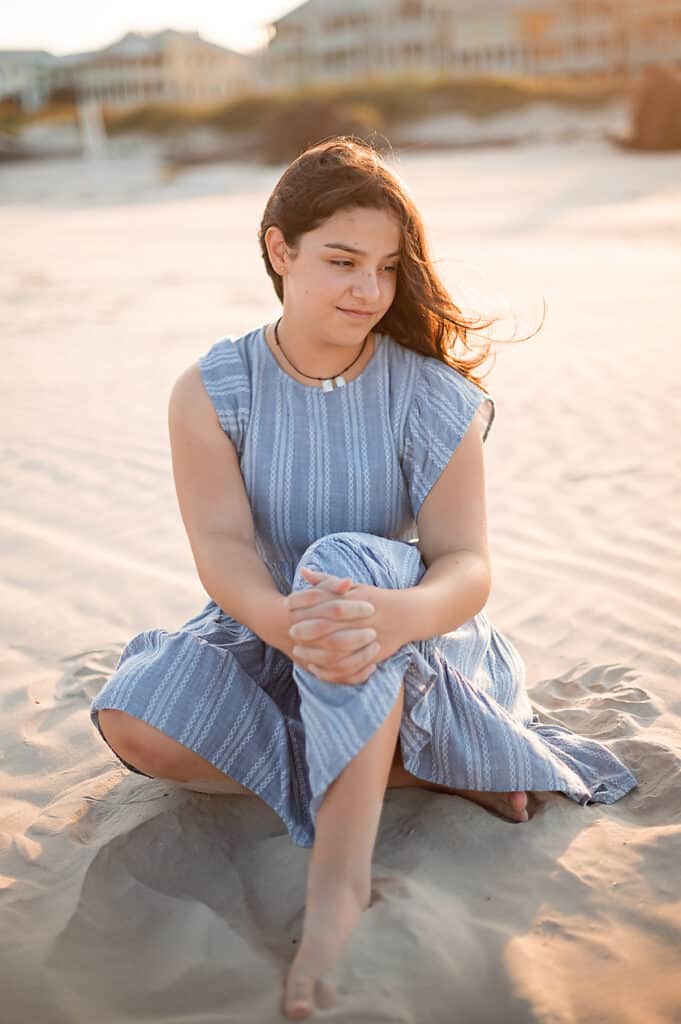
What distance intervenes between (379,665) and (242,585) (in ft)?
1.30

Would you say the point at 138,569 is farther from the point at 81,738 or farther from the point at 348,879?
the point at 348,879

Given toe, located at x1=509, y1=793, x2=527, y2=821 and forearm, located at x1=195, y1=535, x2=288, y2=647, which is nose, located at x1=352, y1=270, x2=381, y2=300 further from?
toe, located at x1=509, y1=793, x2=527, y2=821

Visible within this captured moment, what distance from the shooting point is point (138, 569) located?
177 inches

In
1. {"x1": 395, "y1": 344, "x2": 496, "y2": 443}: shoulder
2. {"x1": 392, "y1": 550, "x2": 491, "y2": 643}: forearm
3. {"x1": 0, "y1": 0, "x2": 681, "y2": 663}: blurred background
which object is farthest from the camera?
Result: {"x1": 0, "y1": 0, "x2": 681, "y2": 663}: blurred background

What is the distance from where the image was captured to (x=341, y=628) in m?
2.22

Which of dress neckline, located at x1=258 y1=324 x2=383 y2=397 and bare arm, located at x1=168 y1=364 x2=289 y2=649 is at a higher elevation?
dress neckline, located at x1=258 y1=324 x2=383 y2=397

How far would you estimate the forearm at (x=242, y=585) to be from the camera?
2445mm

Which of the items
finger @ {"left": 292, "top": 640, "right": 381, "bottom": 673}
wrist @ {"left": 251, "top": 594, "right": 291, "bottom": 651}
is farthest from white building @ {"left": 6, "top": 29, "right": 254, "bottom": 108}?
finger @ {"left": 292, "top": 640, "right": 381, "bottom": 673}

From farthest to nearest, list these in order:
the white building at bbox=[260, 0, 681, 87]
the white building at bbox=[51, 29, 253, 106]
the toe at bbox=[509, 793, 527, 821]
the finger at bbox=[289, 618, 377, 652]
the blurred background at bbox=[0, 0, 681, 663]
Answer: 1. the white building at bbox=[51, 29, 253, 106]
2. the white building at bbox=[260, 0, 681, 87]
3. the blurred background at bbox=[0, 0, 681, 663]
4. the toe at bbox=[509, 793, 527, 821]
5. the finger at bbox=[289, 618, 377, 652]

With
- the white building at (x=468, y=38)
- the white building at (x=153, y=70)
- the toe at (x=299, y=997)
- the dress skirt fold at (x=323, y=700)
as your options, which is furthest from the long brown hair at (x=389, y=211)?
the white building at (x=153, y=70)

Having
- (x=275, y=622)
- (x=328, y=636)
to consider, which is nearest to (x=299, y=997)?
(x=328, y=636)

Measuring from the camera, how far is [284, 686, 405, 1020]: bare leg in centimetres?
208

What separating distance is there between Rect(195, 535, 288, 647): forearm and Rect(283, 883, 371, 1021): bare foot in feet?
1.77

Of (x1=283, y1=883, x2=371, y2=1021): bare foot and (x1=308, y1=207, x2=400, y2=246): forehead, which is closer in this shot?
(x1=283, y1=883, x2=371, y2=1021): bare foot
